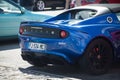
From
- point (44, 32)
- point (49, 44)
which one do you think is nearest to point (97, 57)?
point (49, 44)

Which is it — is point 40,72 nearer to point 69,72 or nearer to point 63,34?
point 69,72

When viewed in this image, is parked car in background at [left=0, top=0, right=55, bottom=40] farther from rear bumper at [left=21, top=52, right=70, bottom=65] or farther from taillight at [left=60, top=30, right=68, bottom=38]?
taillight at [left=60, top=30, right=68, bottom=38]

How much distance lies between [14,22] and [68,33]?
4.57 meters

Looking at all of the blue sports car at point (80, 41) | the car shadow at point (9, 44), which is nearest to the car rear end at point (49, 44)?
the blue sports car at point (80, 41)

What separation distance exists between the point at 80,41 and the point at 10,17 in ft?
15.3

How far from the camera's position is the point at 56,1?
27359 mm

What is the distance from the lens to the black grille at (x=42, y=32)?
713 centimetres

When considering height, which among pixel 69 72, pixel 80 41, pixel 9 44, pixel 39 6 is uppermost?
pixel 80 41

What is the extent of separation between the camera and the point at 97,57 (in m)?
7.31

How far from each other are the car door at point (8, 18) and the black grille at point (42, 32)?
11.2 ft

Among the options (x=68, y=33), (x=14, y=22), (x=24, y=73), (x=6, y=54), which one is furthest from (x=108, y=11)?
(x=14, y=22)

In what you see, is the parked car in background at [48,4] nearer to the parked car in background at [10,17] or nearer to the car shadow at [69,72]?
the parked car in background at [10,17]

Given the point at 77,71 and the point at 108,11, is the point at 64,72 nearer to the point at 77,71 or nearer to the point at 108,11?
the point at 77,71

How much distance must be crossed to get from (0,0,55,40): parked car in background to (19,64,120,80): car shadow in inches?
128
